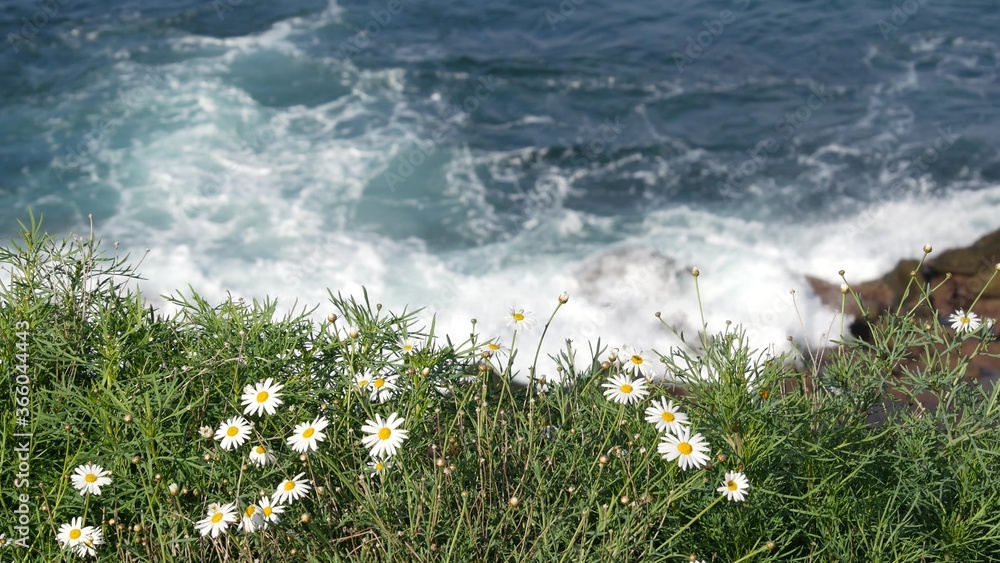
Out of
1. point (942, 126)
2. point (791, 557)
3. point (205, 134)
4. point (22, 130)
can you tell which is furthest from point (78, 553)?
point (942, 126)

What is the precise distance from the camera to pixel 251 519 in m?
2.96

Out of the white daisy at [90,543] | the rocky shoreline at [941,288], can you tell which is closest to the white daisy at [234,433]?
the white daisy at [90,543]

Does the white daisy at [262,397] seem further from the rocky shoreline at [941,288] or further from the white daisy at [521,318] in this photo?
the rocky shoreline at [941,288]

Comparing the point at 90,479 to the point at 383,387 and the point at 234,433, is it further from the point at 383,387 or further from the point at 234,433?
the point at 383,387

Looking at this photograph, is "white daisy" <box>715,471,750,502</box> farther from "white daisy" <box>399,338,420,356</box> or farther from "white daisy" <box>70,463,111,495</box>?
"white daisy" <box>70,463,111,495</box>

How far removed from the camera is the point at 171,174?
13609mm

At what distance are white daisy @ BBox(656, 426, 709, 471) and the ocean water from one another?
6.65 m

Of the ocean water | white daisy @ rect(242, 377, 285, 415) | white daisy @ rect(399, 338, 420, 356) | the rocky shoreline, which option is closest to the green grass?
white daisy @ rect(399, 338, 420, 356)

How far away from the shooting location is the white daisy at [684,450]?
2.94 m

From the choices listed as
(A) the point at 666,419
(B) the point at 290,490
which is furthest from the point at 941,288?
(B) the point at 290,490

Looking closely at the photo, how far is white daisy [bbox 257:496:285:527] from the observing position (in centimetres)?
296

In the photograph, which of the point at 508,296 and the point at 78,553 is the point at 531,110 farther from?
the point at 78,553

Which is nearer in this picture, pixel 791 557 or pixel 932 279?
pixel 791 557

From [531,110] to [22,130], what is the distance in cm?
805
